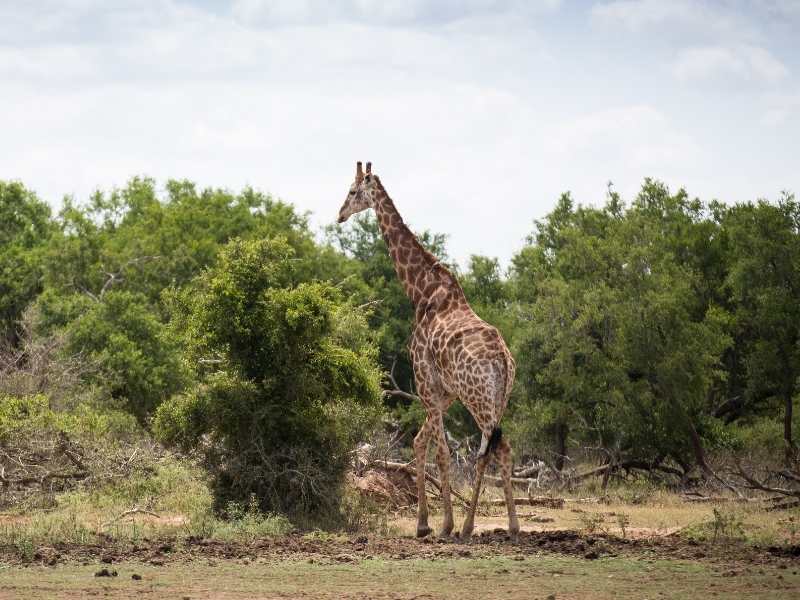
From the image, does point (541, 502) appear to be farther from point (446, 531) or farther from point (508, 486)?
point (508, 486)

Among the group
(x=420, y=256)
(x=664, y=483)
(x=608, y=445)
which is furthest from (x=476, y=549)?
(x=608, y=445)

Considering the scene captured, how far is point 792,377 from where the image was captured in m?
22.8

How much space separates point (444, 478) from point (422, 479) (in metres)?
0.42

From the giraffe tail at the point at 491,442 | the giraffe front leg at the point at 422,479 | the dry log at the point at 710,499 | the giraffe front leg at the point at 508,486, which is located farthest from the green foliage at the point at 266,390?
the dry log at the point at 710,499

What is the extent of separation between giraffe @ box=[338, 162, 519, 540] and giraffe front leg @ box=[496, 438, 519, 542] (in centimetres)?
1

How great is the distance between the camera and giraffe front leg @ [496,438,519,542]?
1418 centimetres

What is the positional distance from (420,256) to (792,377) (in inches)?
387

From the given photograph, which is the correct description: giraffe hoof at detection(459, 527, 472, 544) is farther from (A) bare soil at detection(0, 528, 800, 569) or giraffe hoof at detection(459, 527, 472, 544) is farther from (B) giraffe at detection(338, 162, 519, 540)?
(A) bare soil at detection(0, 528, 800, 569)

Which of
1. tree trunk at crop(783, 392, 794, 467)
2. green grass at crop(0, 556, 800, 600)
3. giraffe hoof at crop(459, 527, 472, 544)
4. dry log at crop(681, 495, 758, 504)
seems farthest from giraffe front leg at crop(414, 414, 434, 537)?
tree trunk at crop(783, 392, 794, 467)

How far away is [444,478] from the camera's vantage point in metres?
15.2

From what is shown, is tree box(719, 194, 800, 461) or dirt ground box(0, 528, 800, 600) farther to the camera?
tree box(719, 194, 800, 461)

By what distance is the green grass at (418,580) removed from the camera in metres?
10.5

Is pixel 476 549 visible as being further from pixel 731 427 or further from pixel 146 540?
pixel 731 427

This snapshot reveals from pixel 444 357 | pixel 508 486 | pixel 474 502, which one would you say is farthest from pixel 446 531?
pixel 444 357
